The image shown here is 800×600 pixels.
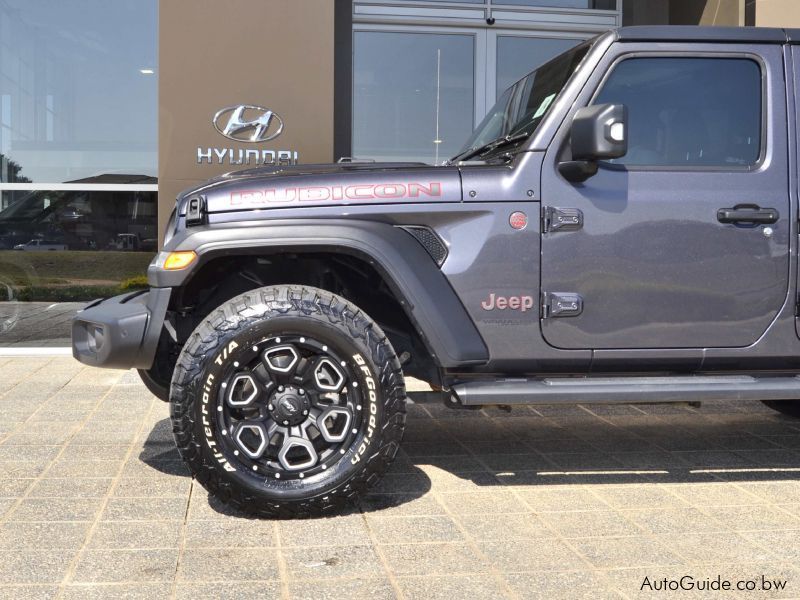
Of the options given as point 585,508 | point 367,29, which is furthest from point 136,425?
point 367,29

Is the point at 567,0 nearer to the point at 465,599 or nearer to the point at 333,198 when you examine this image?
the point at 333,198

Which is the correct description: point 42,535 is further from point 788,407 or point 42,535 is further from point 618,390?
point 788,407

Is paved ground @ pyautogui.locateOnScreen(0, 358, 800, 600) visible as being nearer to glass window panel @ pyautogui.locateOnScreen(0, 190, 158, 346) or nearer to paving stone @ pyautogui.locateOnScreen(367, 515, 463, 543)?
paving stone @ pyautogui.locateOnScreen(367, 515, 463, 543)

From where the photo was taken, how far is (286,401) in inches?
136

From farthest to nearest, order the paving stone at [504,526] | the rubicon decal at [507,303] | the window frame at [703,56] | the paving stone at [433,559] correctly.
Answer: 1. the window frame at [703,56]
2. the rubicon decal at [507,303]
3. the paving stone at [504,526]
4. the paving stone at [433,559]

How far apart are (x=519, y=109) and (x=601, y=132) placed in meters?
0.85

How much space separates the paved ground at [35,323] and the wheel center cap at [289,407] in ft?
17.9

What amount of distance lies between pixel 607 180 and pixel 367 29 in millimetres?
6257

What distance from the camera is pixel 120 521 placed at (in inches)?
136

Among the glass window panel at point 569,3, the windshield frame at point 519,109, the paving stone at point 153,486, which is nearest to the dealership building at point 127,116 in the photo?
the glass window panel at point 569,3

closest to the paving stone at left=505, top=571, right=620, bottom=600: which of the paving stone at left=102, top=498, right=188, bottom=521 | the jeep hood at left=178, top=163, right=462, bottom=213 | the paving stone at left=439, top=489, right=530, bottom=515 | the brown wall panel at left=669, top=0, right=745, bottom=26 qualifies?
the paving stone at left=439, top=489, right=530, bottom=515

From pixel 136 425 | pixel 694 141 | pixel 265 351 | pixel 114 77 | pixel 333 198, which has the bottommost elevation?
pixel 136 425

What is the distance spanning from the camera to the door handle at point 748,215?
147 inches

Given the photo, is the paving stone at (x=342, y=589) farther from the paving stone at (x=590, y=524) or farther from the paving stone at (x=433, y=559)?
the paving stone at (x=590, y=524)
